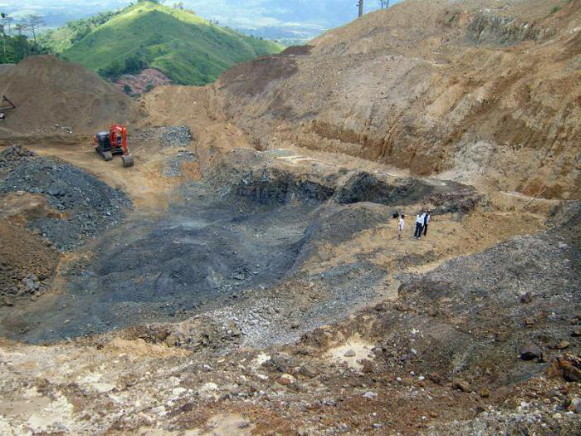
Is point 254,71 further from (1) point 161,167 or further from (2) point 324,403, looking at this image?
(2) point 324,403

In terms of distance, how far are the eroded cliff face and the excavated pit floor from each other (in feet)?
17.5

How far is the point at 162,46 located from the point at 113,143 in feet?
147

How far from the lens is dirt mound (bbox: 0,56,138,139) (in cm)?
2706

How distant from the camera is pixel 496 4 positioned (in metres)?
29.0

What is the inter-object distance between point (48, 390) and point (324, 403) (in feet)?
17.6

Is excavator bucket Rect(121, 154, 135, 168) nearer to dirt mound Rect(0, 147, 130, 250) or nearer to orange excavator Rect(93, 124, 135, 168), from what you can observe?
orange excavator Rect(93, 124, 135, 168)

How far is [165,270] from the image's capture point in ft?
52.4

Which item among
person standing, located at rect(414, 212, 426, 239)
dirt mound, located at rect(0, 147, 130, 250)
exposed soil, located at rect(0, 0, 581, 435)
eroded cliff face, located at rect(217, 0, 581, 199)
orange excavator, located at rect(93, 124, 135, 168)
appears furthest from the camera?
orange excavator, located at rect(93, 124, 135, 168)

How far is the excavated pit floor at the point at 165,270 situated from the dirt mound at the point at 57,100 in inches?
392

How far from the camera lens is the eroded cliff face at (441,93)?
59.6 ft

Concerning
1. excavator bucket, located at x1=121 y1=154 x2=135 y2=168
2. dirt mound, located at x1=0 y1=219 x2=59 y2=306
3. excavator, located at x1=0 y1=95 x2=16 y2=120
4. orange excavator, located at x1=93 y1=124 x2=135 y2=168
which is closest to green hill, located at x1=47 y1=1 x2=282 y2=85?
excavator, located at x1=0 y1=95 x2=16 y2=120

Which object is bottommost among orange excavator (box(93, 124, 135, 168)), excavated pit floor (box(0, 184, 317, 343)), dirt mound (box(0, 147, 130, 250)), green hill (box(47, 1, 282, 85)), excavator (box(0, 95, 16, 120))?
excavated pit floor (box(0, 184, 317, 343))

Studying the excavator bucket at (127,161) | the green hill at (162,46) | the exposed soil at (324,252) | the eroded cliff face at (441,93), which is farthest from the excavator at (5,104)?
the green hill at (162,46)

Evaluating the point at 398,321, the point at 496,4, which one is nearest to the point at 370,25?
the point at 496,4
